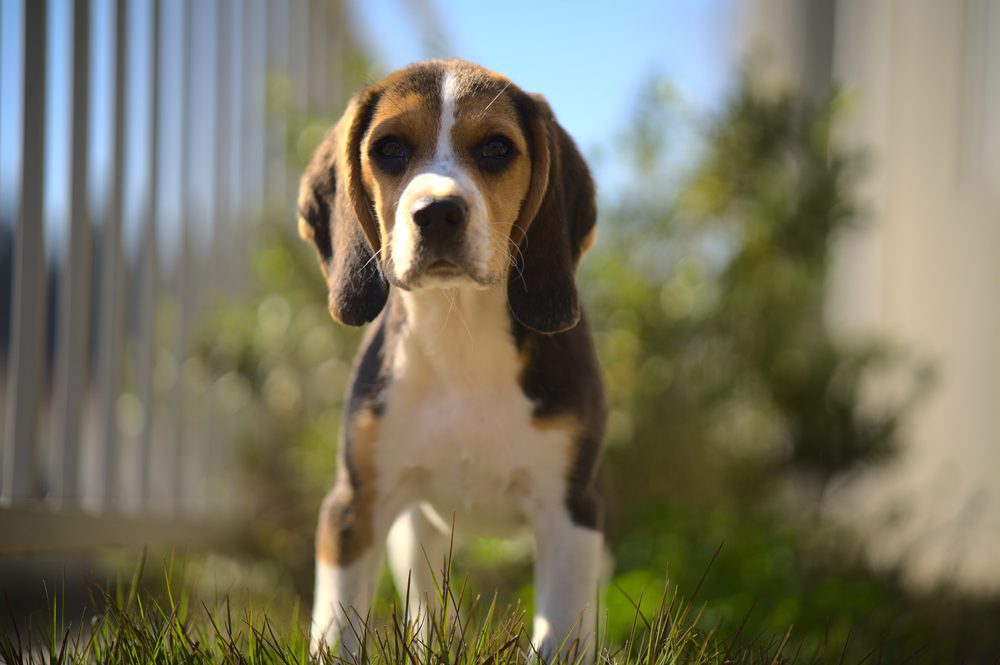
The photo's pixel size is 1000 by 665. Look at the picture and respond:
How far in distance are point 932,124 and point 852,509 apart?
11.7ft

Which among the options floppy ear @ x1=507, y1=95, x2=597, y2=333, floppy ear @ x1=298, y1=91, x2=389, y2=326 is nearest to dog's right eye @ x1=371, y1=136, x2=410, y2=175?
floppy ear @ x1=298, y1=91, x2=389, y2=326

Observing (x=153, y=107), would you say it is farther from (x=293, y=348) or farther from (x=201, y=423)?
(x=201, y=423)

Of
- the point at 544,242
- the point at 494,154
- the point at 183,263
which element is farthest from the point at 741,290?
the point at 494,154

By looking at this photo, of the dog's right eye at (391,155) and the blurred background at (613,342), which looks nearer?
the dog's right eye at (391,155)

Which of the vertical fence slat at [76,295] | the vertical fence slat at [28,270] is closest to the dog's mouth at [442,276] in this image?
the vertical fence slat at [28,270]

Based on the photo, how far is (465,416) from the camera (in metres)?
2.69

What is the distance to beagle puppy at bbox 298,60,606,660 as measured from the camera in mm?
2430

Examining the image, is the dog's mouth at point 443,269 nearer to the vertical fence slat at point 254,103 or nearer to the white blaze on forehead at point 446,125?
the white blaze on forehead at point 446,125

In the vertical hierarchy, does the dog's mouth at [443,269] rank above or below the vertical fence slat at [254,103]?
below

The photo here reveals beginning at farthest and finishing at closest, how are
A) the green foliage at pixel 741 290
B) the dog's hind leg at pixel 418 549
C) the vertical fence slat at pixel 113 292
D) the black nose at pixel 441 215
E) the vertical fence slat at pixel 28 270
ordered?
1. the green foliage at pixel 741 290
2. the vertical fence slat at pixel 113 292
3. the vertical fence slat at pixel 28 270
4. the dog's hind leg at pixel 418 549
5. the black nose at pixel 441 215

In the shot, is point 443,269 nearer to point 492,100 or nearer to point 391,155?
point 391,155

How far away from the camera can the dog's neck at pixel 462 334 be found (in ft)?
8.92

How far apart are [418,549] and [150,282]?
271 centimetres

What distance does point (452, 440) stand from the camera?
2691mm
